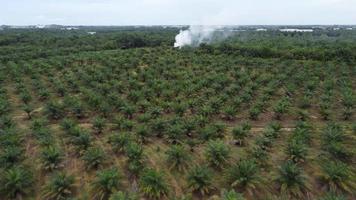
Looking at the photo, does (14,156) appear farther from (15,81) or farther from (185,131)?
(15,81)

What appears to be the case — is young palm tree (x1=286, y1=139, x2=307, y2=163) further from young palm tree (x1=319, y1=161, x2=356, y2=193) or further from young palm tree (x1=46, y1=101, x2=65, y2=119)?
young palm tree (x1=46, y1=101, x2=65, y2=119)

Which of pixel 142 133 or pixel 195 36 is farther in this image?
pixel 195 36

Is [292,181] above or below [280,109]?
below

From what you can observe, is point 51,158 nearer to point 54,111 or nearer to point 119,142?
point 119,142

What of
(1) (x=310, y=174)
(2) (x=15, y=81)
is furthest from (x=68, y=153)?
(2) (x=15, y=81)

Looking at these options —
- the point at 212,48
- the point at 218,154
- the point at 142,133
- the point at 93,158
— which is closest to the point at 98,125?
the point at 142,133

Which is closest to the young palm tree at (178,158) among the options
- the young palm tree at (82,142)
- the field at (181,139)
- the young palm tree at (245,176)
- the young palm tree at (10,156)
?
the field at (181,139)
